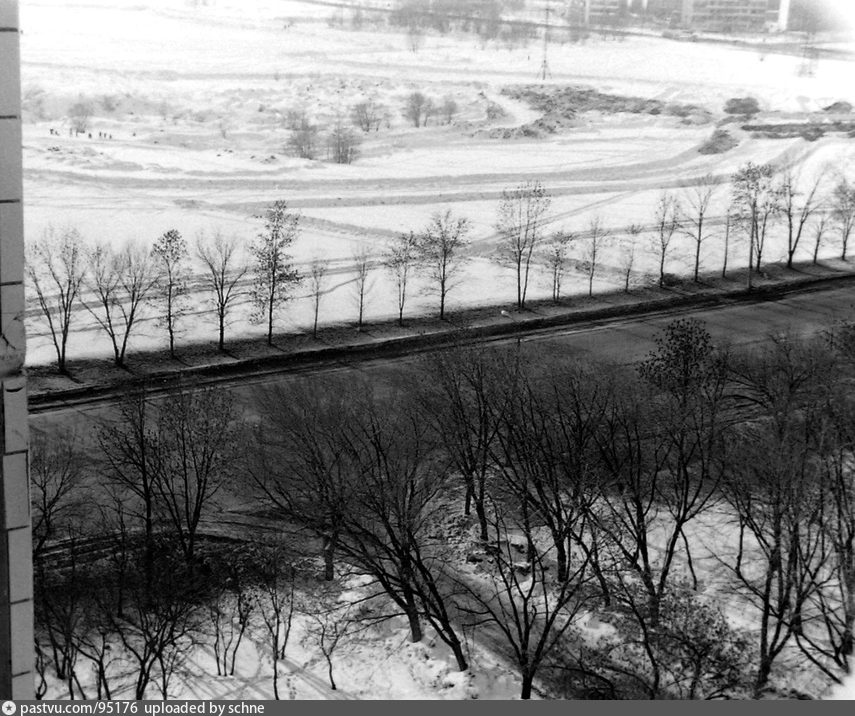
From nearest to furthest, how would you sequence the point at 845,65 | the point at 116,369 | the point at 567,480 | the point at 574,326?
the point at 567,480
the point at 116,369
the point at 574,326
the point at 845,65

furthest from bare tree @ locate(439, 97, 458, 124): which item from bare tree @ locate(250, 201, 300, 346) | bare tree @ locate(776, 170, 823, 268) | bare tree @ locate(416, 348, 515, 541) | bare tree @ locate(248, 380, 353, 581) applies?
bare tree @ locate(248, 380, 353, 581)

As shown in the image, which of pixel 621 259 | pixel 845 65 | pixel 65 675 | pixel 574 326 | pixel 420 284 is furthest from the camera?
pixel 845 65

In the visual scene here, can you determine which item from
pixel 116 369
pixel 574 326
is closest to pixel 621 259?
pixel 574 326

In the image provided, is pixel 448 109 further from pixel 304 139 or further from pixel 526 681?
pixel 526 681

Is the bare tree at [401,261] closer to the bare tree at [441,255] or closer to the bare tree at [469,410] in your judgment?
the bare tree at [441,255]

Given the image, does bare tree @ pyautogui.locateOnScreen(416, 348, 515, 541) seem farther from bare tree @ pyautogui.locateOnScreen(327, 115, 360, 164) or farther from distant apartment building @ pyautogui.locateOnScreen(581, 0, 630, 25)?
distant apartment building @ pyautogui.locateOnScreen(581, 0, 630, 25)

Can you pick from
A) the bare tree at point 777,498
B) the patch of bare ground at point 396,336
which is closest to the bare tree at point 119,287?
the patch of bare ground at point 396,336

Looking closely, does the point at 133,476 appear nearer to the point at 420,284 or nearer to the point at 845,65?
the point at 420,284

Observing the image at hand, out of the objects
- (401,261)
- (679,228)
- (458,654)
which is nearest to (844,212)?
(679,228)
